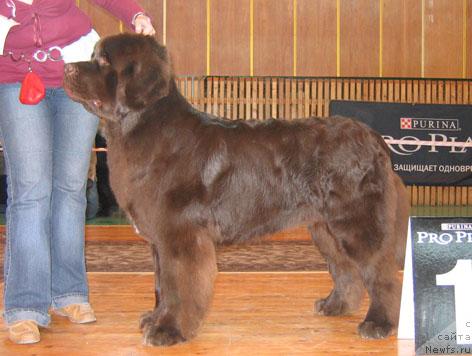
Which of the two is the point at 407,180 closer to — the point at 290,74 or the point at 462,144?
the point at 462,144

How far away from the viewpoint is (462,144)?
8586 mm

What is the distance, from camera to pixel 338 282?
349cm

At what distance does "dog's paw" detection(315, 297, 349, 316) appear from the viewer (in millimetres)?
3484

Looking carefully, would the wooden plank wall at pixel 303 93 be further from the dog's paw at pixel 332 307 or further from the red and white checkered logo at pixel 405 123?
the dog's paw at pixel 332 307

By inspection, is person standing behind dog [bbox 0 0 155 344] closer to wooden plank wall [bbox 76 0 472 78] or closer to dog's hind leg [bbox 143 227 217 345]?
dog's hind leg [bbox 143 227 217 345]

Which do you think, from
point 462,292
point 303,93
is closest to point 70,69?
point 462,292

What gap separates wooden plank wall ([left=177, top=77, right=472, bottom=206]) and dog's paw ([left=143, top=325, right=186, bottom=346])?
8.14m

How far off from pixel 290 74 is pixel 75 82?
9.00m

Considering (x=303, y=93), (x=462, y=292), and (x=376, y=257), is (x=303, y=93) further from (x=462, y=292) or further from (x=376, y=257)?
(x=462, y=292)

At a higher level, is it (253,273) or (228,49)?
(228,49)

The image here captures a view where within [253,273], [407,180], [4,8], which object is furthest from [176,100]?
[407,180]

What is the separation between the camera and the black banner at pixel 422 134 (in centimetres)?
838

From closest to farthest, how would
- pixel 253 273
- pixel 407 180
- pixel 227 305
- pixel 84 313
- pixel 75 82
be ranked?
pixel 75 82 < pixel 84 313 < pixel 227 305 < pixel 253 273 < pixel 407 180

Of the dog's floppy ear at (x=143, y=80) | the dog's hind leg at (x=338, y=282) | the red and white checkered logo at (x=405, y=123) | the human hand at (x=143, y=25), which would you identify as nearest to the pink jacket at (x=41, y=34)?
the human hand at (x=143, y=25)
